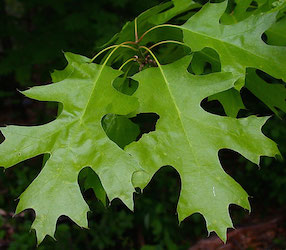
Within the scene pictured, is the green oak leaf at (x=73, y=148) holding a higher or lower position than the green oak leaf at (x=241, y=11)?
lower

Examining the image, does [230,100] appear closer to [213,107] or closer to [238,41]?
[238,41]

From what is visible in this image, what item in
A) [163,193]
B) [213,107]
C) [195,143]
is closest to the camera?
[195,143]

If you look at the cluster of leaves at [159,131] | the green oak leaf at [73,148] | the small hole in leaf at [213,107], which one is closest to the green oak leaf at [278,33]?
the cluster of leaves at [159,131]

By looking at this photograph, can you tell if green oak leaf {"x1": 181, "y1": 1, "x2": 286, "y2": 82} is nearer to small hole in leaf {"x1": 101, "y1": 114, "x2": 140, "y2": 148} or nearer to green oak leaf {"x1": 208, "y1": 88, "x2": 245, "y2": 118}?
green oak leaf {"x1": 208, "y1": 88, "x2": 245, "y2": 118}

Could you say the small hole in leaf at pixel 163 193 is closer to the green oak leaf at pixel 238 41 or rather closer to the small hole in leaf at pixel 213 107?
the small hole in leaf at pixel 213 107

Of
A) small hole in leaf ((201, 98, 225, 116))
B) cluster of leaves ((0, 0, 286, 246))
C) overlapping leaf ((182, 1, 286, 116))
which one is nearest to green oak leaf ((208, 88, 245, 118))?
cluster of leaves ((0, 0, 286, 246))

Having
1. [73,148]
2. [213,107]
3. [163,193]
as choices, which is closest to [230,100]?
[73,148]

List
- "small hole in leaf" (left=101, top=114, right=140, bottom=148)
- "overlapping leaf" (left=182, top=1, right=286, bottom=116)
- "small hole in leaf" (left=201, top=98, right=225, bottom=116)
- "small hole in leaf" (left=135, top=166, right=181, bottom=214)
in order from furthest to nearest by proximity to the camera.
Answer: "small hole in leaf" (left=135, top=166, right=181, bottom=214)
"small hole in leaf" (left=201, top=98, right=225, bottom=116)
"small hole in leaf" (left=101, top=114, right=140, bottom=148)
"overlapping leaf" (left=182, top=1, right=286, bottom=116)
